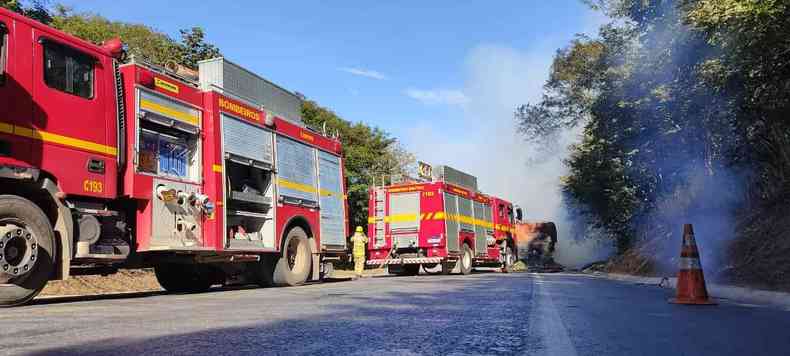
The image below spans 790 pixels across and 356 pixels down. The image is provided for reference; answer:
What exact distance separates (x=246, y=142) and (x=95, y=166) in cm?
300

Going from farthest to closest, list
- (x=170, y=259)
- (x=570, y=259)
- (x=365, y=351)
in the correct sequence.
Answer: (x=570, y=259) < (x=170, y=259) < (x=365, y=351)

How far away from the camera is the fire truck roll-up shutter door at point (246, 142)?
31.0 ft

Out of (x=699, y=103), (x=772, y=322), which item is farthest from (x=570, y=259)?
(x=772, y=322)

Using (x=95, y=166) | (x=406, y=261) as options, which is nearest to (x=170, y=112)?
(x=95, y=166)

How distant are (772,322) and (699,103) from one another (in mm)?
7950

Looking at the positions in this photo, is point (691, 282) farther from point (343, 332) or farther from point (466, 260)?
point (466, 260)

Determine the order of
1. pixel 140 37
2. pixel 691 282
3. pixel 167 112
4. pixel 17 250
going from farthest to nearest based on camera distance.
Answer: pixel 140 37 < pixel 167 112 < pixel 691 282 < pixel 17 250

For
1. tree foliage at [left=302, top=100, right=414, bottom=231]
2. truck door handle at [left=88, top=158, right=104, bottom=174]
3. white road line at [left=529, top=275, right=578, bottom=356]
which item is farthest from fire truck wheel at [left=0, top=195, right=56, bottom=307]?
tree foliage at [left=302, top=100, right=414, bottom=231]

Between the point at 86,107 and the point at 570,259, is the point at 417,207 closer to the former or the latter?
the point at 86,107

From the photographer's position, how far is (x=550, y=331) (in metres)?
4.15

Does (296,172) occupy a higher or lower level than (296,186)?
higher

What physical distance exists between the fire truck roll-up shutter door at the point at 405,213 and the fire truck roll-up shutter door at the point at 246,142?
842 centimetres

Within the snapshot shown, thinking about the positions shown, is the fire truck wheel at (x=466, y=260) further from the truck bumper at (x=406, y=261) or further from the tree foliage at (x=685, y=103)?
the tree foliage at (x=685, y=103)

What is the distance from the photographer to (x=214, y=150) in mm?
9039
